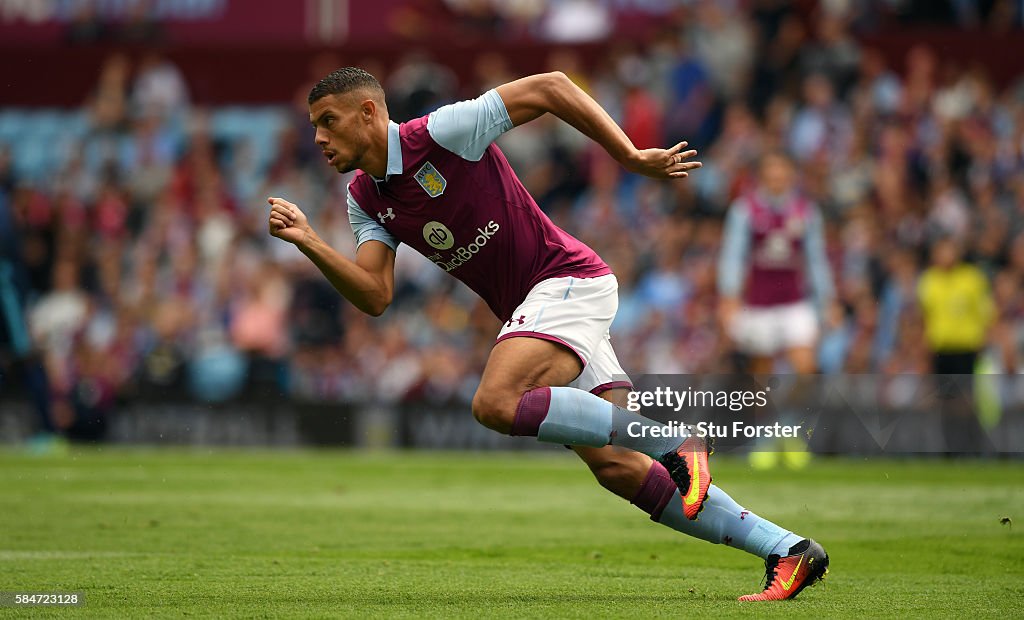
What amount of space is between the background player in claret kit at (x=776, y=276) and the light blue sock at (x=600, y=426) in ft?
23.4

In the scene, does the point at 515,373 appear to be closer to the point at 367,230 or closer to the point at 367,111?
the point at 367,230

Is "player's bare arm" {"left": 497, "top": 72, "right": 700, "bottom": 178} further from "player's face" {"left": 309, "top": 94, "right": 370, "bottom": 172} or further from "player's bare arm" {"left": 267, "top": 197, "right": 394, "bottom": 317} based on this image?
"player's bare arm" {"left": 267, "top": 197, "right": 394, "bottom": 317}

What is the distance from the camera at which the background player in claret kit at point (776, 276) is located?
13148 millimetres

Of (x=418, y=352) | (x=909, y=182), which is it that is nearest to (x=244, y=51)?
(x=418, y=352)

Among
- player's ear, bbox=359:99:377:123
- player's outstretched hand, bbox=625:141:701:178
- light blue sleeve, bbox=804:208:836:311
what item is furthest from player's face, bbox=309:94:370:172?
light blue sleeve, bbox=804:208:836:311

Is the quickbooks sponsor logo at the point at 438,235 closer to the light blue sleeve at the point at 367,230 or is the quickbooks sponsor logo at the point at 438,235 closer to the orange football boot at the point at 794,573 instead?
the light blue sleeve at the point at 367,230

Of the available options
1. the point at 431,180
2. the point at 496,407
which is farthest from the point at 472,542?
the point at 431,180

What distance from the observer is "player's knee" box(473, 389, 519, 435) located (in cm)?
617

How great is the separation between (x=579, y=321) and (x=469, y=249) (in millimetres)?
608

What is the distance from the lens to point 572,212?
18141mm

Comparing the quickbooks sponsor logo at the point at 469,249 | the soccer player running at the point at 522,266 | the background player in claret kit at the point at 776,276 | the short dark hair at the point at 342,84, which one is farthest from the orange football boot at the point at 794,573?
the background player in claret kit at the point at 776,276

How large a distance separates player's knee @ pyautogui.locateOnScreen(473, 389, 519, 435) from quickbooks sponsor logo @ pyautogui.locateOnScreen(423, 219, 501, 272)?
0.79 m

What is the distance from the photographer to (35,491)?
37.1ft

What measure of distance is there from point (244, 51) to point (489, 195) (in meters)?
16.3
